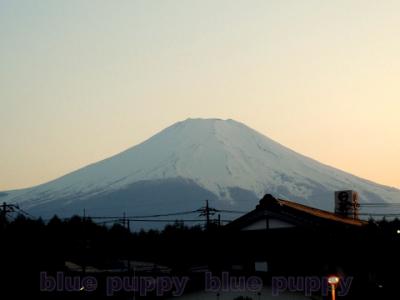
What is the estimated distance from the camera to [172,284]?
88.1 ft

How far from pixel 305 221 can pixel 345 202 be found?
13861 mm

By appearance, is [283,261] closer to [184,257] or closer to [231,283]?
[231,283]

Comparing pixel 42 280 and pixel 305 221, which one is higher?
pixel 305 221

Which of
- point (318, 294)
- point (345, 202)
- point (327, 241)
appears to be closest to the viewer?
point (318, 294)

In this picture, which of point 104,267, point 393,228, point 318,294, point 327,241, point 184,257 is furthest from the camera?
point 104,267

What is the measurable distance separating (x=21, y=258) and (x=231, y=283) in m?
14.4

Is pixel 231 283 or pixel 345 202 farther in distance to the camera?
pixel 345 202

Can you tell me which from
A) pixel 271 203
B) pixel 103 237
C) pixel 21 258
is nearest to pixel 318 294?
pixel 271 203

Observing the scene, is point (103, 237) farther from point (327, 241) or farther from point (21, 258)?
point (327, 241)

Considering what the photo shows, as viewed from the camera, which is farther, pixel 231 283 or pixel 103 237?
pixel 103 237

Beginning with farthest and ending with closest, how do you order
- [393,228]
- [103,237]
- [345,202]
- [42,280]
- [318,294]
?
1. [103,237]
2. [345,202]
3. [42,280]
4. [393,228]
5. [318,294]

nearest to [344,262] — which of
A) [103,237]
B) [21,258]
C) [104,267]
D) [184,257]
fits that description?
[21,258]

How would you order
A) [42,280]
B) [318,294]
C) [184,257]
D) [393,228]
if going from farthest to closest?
[184,257] → [42,280] → [393,228] → [318,294]

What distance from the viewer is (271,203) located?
28062 mm
